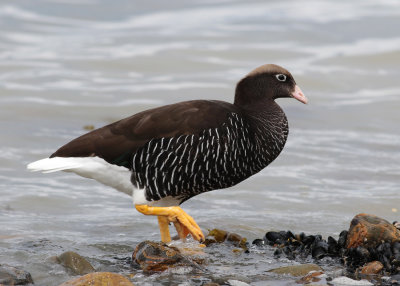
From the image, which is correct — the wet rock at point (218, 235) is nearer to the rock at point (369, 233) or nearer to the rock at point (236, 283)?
the rock at point (369, 233)

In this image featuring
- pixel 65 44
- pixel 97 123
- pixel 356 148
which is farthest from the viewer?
A: pixel 65 44

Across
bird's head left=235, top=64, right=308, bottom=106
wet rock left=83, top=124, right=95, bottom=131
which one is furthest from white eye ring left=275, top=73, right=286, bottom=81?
wet rock left=83, top=124, right=95, bottom=131

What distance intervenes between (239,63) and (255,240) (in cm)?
1163

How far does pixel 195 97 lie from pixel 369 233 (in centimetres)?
951

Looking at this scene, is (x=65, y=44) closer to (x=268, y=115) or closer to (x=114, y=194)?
(x=114, y=194)

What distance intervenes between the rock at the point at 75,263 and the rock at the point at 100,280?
61cm

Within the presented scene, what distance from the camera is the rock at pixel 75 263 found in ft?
23.8

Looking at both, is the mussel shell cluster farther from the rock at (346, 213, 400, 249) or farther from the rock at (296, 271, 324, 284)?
the rock at (296, 271, 324, 284)

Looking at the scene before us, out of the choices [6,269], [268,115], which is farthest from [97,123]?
[6,269]

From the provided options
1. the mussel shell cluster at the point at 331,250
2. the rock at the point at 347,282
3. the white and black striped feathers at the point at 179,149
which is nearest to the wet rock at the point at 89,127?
the white and black striped feathers at the point at 179,149

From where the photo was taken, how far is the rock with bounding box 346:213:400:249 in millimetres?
7535

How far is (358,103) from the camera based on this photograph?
1645 centimetres

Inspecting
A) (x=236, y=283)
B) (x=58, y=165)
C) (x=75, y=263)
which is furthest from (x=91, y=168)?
(x=236, y=283)

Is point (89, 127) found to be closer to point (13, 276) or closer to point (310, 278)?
point (13, 276)
